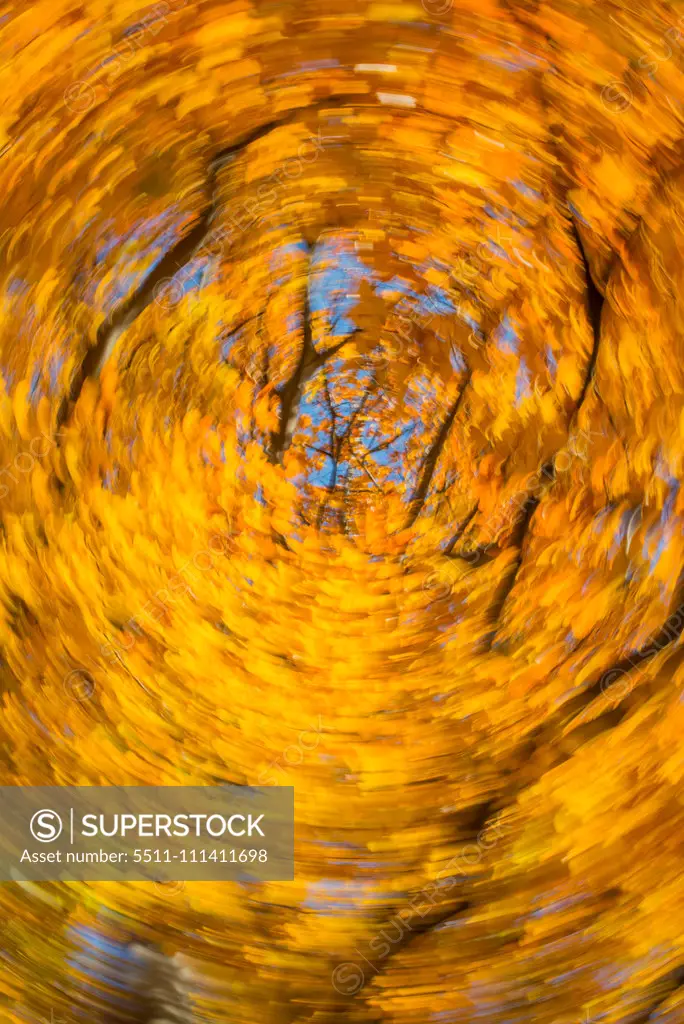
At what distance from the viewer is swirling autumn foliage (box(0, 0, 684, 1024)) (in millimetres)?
602

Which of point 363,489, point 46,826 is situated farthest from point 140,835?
point 363,489

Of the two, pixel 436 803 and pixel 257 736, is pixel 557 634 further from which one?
pixel 257 736

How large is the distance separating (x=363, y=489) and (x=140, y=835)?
0.40m

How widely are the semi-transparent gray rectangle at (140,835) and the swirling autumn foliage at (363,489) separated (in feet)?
0.05

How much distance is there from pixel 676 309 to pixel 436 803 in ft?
1.67

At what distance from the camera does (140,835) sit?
660mm

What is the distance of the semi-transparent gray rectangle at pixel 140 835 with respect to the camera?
66 cm

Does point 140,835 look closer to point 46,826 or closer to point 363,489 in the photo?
point 46,826

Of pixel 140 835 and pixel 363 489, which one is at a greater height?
pixel 363 489

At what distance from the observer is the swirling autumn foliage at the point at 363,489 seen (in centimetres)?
60

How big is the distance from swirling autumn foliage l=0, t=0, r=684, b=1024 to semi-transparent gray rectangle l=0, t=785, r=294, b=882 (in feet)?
0.05

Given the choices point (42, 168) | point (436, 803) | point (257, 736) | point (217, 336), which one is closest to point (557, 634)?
point (436, 803)

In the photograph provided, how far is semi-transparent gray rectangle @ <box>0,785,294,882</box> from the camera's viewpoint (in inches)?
25.8

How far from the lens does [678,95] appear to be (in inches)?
23.0
